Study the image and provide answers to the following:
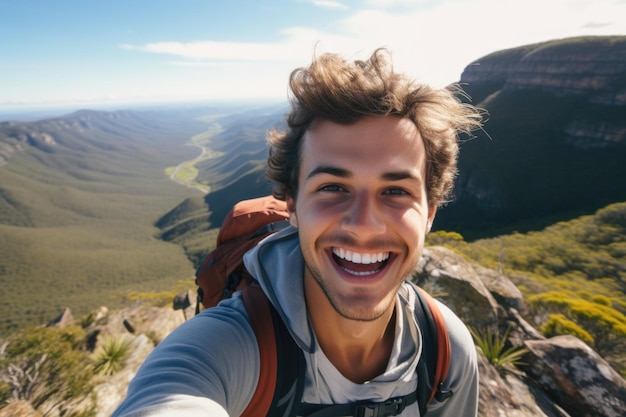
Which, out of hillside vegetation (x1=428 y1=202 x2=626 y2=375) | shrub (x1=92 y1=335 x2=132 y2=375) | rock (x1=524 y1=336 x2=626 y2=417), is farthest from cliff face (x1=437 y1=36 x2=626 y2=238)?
shrub (x1=92 y1=335 x2=132 y2=375)

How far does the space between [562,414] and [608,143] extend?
77.9m

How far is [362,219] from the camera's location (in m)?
2.22

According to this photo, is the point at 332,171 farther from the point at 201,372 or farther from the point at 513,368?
the point at 513,368

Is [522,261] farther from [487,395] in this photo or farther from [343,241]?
[343,241]

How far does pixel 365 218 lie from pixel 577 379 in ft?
18.4

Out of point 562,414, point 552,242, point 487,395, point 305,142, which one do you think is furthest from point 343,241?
point 552,242

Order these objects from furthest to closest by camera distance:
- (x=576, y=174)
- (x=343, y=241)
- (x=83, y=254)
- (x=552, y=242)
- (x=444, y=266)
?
(x=83, y=254)
(x=576, y=174)
(x=552, y=242)
(x=444, y=266)
(x=343, y=241)

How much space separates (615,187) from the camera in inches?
2066

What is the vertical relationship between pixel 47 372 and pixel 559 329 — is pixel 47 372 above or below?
above

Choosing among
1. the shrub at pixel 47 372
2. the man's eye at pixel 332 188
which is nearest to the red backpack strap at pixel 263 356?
the man's eye at pixel 332 188

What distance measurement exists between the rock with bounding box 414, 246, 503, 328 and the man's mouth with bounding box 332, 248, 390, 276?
18.9 ft

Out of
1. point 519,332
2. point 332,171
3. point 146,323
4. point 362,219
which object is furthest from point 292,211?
point 146,323

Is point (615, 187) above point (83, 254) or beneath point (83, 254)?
above

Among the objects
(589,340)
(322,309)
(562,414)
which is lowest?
(589,340)
